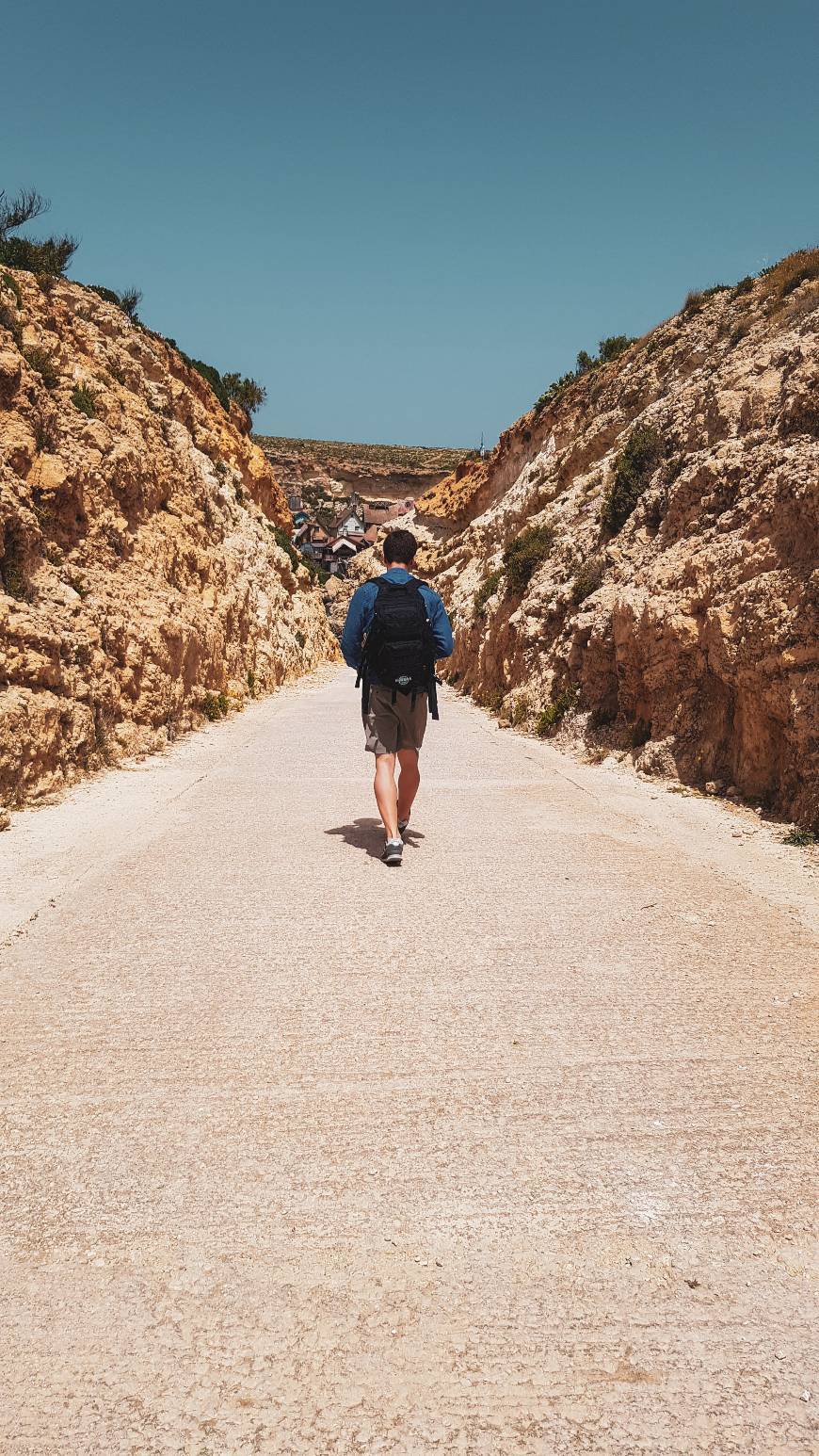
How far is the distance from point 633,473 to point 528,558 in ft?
16.0

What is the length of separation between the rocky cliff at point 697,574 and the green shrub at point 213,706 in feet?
15.9

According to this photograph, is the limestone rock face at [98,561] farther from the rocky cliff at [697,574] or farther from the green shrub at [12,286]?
the rocky cliff at [697,574]

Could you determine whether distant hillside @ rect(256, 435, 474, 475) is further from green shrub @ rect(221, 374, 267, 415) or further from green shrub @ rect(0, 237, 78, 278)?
green shrub @ rect(0, 237, 78, 278)

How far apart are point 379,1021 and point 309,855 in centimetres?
226

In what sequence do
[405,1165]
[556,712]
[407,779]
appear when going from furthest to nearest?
[556,712]
[407,779]
[405,1165]

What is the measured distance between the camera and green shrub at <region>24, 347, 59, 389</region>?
35.0 ft

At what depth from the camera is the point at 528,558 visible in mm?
17406

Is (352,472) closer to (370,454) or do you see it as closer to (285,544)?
(370,454)

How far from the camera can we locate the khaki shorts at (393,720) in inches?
216

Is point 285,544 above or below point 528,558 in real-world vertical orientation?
above

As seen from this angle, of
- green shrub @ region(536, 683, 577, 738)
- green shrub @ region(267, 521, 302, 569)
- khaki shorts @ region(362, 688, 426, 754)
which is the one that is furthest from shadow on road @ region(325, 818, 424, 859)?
green shrub @ region(267, 521, 302, 569)

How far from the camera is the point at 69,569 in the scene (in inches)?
387

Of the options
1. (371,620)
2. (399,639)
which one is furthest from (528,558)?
(399,639)

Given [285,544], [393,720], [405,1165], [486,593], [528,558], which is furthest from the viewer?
[285,544]
